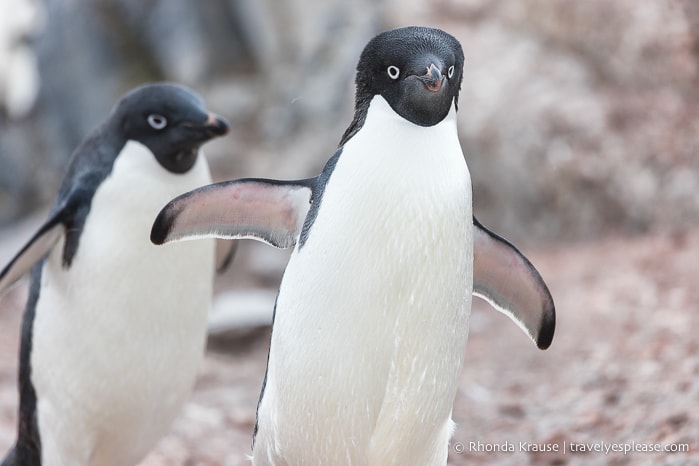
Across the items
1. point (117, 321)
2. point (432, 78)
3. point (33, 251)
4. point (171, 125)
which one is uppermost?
point (171, 125)

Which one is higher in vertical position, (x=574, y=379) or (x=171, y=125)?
(x=574, y=379)

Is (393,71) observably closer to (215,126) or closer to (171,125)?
(215,126)

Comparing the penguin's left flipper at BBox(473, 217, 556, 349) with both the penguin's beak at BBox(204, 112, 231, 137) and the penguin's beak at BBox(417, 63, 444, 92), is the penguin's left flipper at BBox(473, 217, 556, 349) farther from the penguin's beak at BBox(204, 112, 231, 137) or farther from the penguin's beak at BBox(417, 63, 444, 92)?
the penguin's beak at BBox(204, 112, 231, 137)

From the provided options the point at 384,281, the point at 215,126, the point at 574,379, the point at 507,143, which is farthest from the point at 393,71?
the point at 507,143

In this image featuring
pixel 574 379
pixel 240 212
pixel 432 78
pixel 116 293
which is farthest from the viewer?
pixel 574 379

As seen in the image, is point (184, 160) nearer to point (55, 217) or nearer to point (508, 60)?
point (55, 217)

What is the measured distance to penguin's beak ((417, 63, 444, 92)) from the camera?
1.86m

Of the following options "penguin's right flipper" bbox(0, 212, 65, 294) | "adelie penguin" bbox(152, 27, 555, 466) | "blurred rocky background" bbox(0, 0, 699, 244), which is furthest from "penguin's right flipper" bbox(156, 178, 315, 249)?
"blurred rocky background" bbox(0, 0, 699, 244)

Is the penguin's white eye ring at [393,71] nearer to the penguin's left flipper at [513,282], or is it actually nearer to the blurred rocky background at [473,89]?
the penguin's left flipper at [513,282]

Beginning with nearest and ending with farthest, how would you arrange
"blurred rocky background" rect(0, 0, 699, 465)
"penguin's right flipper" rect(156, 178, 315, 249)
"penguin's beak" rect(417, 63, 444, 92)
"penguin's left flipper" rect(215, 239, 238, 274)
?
"penguin's beak" rect(417, 63, 444, 92), "penguin's right flipper" rect(156, 178, 315, 249), "penguin's left flipper" rect(215, 239, 238, 274), "blurred rocky background" rect(0, 0, 699, 465)

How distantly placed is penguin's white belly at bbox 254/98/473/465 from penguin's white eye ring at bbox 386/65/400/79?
0.07 metres

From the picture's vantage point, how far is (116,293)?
2672 millimetres

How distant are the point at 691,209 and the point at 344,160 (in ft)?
16.3

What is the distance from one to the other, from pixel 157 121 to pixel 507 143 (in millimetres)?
5113
